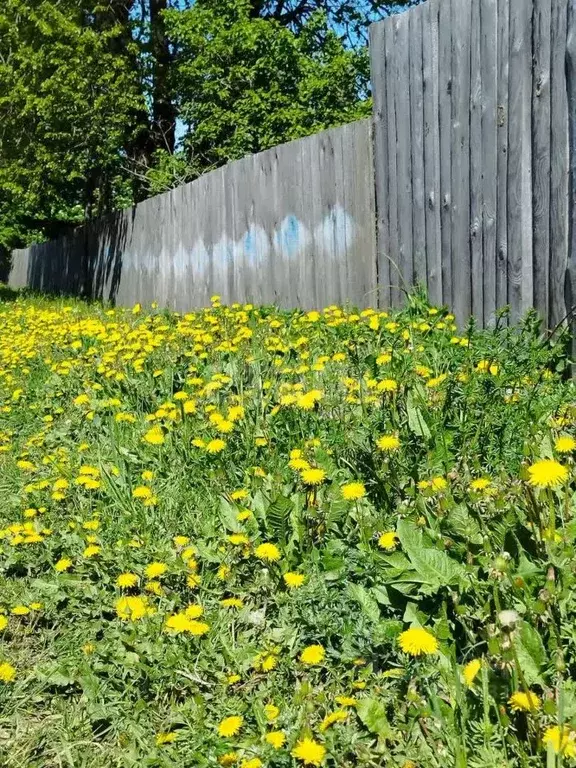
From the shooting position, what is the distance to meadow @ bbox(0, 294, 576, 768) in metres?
1.81

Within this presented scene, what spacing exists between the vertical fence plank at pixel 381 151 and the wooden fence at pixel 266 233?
136 mm

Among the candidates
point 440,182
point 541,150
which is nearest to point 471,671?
point 541,150

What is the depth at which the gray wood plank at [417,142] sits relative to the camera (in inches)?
215

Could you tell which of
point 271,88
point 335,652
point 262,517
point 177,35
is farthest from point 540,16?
point 177,35

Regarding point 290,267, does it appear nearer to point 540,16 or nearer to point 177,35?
point 540,16

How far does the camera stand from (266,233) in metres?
8.27

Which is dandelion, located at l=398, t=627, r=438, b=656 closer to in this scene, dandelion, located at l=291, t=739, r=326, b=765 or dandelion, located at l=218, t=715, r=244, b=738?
dandelion, located at l=291, t=739, r=326, b=765

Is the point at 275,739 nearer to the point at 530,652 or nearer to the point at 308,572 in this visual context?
the point at 530,652

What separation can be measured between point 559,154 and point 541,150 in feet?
0.49

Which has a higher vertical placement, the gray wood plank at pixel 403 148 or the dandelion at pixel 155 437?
the gray wood plank at pixel 403 148

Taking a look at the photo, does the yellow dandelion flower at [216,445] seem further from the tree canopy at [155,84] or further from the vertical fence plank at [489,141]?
the tree canopy at [155,84]

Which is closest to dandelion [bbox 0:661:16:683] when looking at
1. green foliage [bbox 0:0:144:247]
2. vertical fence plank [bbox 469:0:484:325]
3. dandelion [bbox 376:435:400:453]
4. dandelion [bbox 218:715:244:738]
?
dandelion [bbox 218:715:244:738]

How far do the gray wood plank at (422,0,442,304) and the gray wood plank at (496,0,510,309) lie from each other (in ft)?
2.10

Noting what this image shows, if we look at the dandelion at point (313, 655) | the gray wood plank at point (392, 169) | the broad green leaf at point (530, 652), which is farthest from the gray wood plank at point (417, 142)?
the broad green leaf at point (530, 652)
